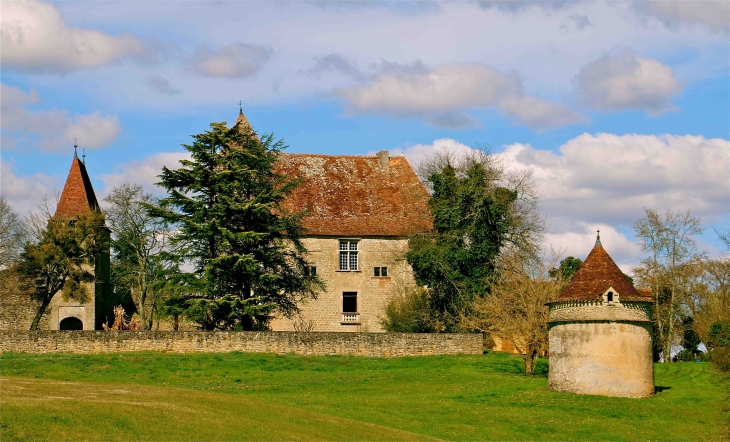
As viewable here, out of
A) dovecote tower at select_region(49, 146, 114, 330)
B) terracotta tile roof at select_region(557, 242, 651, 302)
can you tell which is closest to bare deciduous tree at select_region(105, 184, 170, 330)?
dovecote tower at select_region(49, 146, 114, 330)

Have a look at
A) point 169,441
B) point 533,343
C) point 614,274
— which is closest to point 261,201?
point 533,343

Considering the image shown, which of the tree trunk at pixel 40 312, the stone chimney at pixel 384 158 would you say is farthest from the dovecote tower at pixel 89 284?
the stone chimney at pixel 384 158

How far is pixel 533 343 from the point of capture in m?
40.1

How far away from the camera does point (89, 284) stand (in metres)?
50.9

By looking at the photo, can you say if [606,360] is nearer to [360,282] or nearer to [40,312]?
[360,282]

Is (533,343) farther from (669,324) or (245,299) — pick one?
(669,324)

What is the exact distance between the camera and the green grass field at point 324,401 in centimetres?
2277

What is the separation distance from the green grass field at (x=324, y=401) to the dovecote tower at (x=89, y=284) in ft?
41.6

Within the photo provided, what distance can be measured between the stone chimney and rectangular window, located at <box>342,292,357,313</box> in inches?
343

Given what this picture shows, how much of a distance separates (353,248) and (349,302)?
10.0 ft

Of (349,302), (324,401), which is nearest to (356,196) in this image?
(349,302)

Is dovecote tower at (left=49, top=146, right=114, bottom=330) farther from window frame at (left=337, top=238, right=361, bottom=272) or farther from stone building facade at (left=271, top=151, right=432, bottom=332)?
window frame at (left=337, top=238, right=361, bottom=272)

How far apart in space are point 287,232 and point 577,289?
15497 mm

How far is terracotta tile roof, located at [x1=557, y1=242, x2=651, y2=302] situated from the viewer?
116 feet
